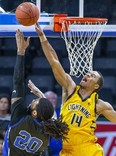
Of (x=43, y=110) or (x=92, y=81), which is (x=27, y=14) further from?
(x=43, y=110)

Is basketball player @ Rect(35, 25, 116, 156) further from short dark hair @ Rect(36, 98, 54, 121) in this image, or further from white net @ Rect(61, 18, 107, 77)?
short dark hair @ Rect(36, 98, 54, 121)

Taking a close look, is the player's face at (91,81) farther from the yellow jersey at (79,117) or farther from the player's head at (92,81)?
the yellow jersey at (79,117)

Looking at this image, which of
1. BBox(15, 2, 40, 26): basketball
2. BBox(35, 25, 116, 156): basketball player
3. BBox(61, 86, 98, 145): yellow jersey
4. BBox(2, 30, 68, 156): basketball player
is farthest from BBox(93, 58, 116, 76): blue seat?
BBox(2, 30, 68, 156): basketball player

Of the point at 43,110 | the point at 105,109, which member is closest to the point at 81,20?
the point at 105,109

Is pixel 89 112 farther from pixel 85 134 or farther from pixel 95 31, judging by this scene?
pixel 95 31

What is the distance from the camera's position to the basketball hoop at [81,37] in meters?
6.75

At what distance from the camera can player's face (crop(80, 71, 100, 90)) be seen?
6.07m

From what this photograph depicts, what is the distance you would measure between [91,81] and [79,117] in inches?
14.7

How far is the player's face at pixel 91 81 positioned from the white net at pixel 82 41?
2.08 feet

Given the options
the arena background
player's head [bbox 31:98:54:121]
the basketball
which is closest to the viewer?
player's head [bbox 31:98:54:121]

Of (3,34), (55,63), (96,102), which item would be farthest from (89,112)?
(3,34)

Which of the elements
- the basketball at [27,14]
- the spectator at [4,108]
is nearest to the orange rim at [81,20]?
the basketball at [27,14]

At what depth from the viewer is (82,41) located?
697cm

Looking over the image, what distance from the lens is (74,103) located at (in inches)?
237
